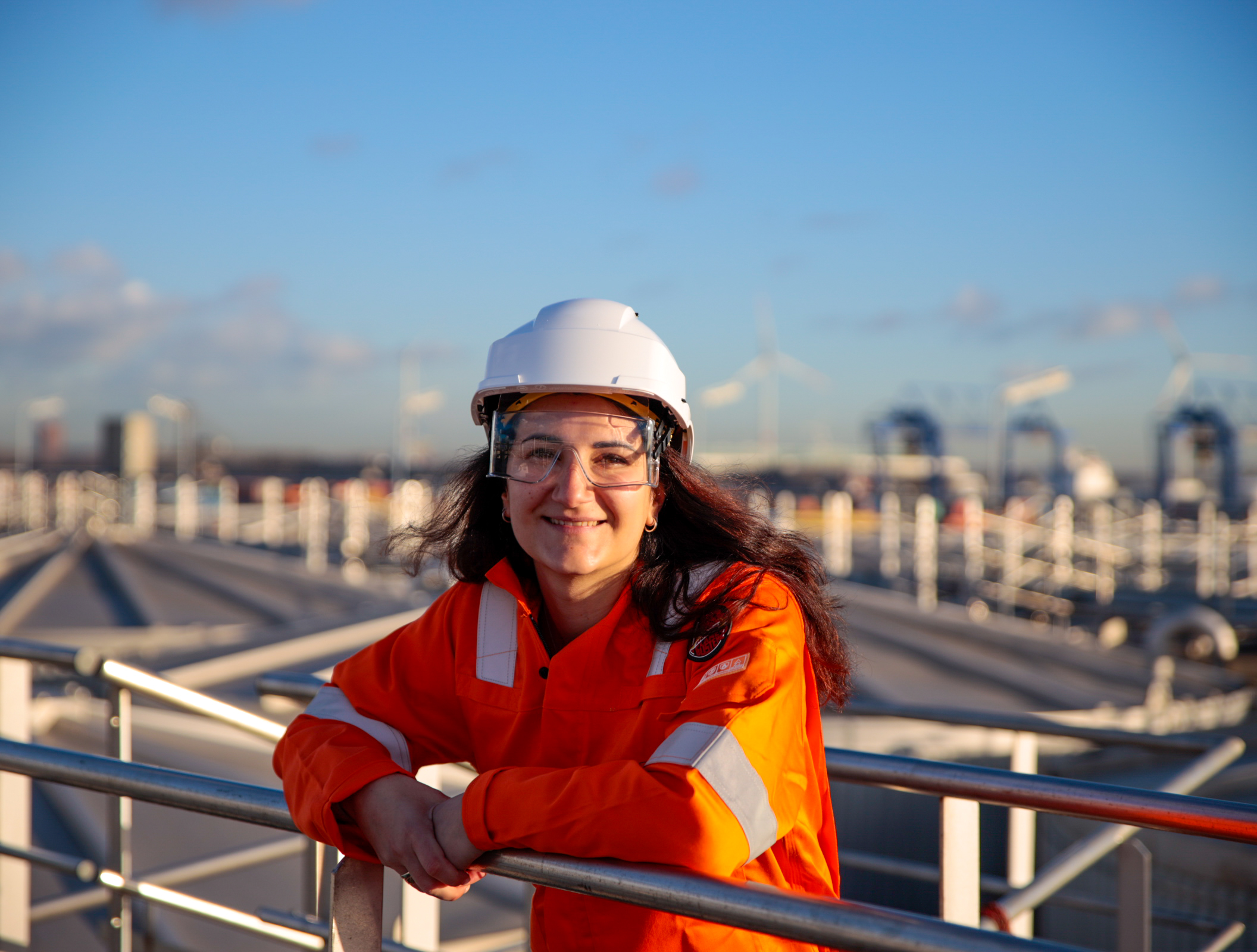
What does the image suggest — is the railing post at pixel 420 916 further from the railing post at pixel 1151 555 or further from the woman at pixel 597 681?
the railing post at pixel 1151 555

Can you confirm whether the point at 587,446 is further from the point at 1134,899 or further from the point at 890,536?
the point at 890,536

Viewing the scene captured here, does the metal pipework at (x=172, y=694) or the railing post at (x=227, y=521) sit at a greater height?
the metal pipework at (x=172, y=694)

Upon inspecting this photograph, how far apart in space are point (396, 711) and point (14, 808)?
254 centimetres

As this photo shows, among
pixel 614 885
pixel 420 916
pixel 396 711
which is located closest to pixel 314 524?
pixel 420 916

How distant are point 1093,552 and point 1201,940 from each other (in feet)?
66.4

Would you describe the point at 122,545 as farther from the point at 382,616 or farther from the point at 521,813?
the point at 521,813

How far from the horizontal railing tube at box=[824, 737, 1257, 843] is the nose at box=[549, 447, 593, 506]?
0.79 metres

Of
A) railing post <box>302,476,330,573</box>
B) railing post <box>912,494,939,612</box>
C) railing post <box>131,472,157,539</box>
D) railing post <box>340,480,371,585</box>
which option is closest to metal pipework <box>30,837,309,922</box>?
railing post <box>302,476,330,573</box>

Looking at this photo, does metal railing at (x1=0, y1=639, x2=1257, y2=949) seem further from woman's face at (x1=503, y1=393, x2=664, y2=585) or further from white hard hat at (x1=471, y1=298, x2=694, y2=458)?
white hard hat at (x1=471, y1=298, x2=694, y2=458)

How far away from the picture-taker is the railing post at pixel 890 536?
19875 millimetres

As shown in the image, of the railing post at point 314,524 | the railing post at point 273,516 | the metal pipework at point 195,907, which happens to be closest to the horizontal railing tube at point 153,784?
the metal pipework at point 195,907

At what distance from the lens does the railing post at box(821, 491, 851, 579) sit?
19.3 m

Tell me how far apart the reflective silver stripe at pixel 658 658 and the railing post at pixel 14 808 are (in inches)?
109

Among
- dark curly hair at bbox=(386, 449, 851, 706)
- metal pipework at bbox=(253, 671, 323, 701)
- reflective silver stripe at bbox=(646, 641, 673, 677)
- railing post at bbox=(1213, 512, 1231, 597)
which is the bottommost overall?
railing post at bbox=(1213, 512, 1231, 597)
